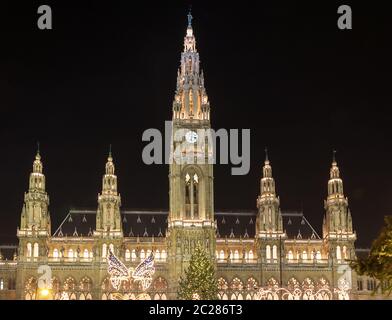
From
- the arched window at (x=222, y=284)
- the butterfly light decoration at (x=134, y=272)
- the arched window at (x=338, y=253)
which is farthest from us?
the arched window at (x=338, y=253)

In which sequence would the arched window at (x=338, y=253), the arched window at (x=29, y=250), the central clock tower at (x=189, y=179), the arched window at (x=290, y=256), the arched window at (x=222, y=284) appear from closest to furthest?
the central clock tower at (x=189, y=179)
the arched window at (x=29, y=250)
the arched window at (x=222, y=284)
the arched window at (x=338, y=253)
the arched window at (x=290, y=256)

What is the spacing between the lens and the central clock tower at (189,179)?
103 m

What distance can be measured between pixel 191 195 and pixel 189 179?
2.16 meters

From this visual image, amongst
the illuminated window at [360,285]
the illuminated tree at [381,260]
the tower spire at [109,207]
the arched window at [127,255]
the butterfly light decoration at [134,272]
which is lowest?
the illuminated tree at [381,260]

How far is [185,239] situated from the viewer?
337ft

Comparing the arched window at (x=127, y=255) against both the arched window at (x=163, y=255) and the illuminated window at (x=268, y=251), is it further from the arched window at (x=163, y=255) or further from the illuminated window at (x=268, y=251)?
the illuminated window at (x=268, y=251)

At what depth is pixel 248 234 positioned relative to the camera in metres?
113

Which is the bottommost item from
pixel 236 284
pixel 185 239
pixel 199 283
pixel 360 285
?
pixel 199 283

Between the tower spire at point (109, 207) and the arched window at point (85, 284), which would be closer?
the arched window at point (85, 284)

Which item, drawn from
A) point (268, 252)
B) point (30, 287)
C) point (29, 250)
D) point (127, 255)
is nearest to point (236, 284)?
point (268, 252)

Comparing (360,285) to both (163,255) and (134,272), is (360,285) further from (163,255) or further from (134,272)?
(134,272)

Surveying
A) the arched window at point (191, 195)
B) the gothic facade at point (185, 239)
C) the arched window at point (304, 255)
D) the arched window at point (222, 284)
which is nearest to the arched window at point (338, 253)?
the gothic facade at point (185, 239)
